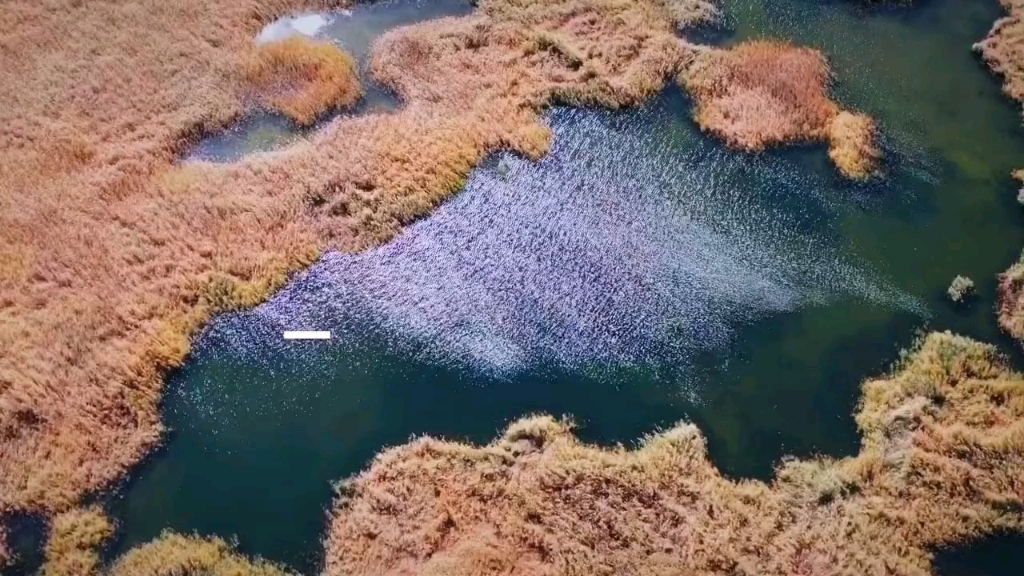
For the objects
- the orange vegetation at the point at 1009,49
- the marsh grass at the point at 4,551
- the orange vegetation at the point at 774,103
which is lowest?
the marsh grass at the point at 4,551

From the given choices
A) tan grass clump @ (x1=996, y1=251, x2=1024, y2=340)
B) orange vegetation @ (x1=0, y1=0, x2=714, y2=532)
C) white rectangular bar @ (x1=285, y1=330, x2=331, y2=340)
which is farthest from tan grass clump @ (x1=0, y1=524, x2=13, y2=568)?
tan grass clump @ (x1=996, y1=251, x2=1024, y2=340)

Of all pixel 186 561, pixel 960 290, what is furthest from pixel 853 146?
pixel 186 561

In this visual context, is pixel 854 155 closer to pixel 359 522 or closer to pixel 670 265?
pixel 670 265

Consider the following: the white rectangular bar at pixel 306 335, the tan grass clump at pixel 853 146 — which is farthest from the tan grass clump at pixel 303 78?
the tan grass clump at pixel 853 146

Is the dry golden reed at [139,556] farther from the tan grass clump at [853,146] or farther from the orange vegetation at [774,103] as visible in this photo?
A: the tan grass clump at [853,146]

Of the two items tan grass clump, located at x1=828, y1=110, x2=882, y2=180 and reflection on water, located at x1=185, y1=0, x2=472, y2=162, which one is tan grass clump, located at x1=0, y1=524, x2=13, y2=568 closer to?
reflection on water, located at x1=185, y1=0, x2=472, y2=162

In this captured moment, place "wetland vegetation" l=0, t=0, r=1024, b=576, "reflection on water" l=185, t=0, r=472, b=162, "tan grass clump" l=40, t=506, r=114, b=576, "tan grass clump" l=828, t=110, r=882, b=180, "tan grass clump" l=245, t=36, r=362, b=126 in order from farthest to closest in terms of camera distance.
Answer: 1. "tan grass clump" l=245, t=36, r=362, b=126
2. "reflection on water" l=185, t=0, r=472, b=162
3. "tan grass clump" l=828, t=110, r=882, b=180
4. "wetland vegetation" l=0, t=0, r=1024, b=576
5. "tan grass clump" l=40, t=506, r=114, b=576

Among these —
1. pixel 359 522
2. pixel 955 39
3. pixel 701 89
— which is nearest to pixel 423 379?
pixel 359 522
